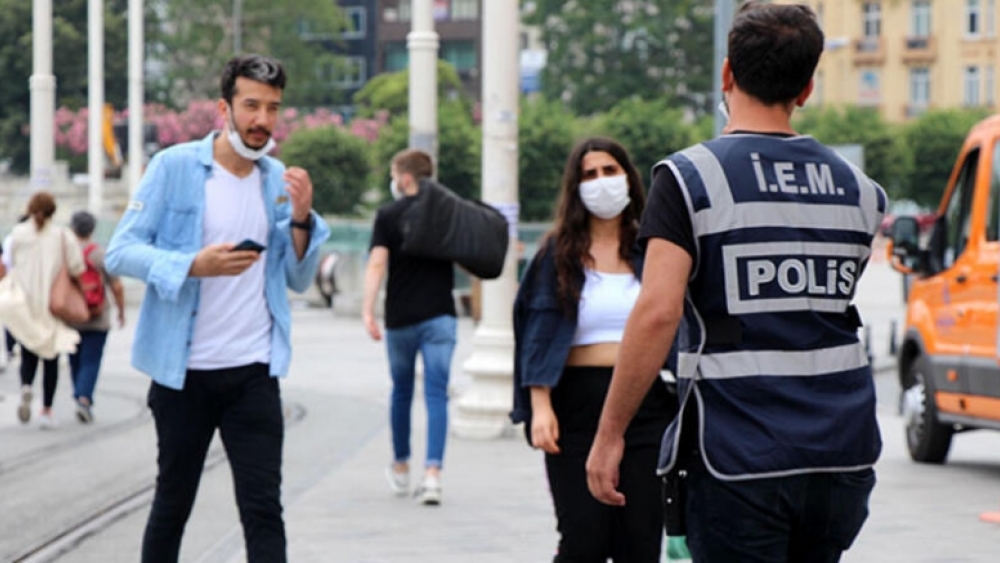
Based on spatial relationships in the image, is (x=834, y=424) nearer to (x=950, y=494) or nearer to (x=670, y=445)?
(x=670, y=445)

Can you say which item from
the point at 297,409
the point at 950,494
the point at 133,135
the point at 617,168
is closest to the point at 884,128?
the point at 133,135

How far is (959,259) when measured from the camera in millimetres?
13117

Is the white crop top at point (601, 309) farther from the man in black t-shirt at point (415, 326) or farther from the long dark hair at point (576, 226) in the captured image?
the man in black t-shirt at point (415, 326)

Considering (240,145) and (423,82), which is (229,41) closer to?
(423,82)

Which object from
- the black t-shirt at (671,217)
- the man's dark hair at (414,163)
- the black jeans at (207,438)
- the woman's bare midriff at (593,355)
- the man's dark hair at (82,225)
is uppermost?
the black t-shirt at (671,217)

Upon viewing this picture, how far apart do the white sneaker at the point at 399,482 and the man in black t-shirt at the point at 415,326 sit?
0.73 ft

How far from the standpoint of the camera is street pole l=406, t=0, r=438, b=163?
17.1 meters

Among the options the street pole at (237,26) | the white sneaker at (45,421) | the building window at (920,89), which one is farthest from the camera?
the building window at (920,89)

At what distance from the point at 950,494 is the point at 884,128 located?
245 feet

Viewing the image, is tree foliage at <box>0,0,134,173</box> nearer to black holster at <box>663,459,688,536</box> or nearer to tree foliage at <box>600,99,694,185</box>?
tree foliage at <box>600,99,694,185</box>

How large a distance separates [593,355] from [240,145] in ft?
3.89

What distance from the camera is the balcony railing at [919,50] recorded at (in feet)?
330

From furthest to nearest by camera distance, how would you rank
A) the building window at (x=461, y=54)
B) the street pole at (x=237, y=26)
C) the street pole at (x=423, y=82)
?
the building window at (x=461, y=54) < the street pole at (x=237, y=26) < the street pole at (x=423, y=82)

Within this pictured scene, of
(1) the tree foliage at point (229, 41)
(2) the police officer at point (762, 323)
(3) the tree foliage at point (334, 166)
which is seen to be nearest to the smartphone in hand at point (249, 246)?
(2) the police officer at point (762, 323)
